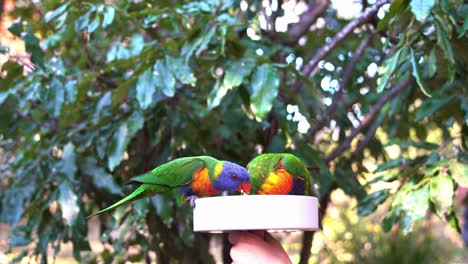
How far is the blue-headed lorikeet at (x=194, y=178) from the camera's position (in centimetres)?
138

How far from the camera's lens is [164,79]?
2.21 meters

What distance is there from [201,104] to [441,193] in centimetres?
112

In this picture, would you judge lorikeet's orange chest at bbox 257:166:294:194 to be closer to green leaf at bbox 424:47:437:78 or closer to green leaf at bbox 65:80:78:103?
green leaf at bbox 424:47:437:78

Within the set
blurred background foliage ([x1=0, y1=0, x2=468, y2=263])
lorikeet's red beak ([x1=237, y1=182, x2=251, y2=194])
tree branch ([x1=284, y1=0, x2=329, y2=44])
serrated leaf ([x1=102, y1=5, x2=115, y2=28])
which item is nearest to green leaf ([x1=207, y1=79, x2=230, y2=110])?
blurred background foliage ([x1=0, y1=0, x2=468, y2=263])

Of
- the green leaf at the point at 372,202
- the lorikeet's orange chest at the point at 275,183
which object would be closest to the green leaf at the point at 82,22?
the lorikeet's orange chest at the point at 275,183

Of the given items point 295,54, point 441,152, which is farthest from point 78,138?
point 441,152

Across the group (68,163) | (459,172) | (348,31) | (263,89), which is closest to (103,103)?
(68,163)

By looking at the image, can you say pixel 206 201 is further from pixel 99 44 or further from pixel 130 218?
pixel 99 44

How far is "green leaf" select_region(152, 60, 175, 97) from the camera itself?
2187mm

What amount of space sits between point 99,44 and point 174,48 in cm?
114

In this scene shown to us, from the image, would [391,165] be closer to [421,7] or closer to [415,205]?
[415,205]

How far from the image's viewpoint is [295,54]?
3.09 meters

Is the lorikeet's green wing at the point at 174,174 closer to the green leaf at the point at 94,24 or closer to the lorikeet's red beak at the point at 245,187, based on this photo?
the lorikeet's red beak at the point at 245,187

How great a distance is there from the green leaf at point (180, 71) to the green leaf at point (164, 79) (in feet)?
0.06
